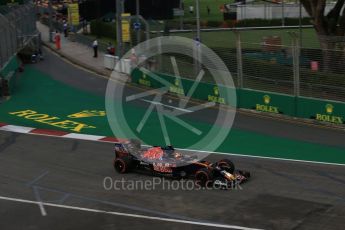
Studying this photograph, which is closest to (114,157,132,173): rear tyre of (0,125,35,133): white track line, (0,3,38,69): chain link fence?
(0,125,35,133): white track line

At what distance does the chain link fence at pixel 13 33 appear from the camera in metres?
34.5

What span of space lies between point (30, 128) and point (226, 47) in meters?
10.6

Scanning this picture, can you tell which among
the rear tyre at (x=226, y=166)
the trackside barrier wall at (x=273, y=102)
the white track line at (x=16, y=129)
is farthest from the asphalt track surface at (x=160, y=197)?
the trackside barrier wall at (x=273, y=102)

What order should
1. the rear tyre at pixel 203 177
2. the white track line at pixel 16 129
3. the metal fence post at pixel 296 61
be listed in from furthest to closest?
the metal fence post at pixel 296 61 < the white track line at pixel 16 129 < the rear tyre at pixel 203 177

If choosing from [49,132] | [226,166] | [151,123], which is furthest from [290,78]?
[226,166]

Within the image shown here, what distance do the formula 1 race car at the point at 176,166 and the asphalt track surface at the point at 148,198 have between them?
0.27 metres

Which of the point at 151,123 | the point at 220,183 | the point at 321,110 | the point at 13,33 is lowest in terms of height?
the point at 151,123

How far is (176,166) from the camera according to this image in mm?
15273

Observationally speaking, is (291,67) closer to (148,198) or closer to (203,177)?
(203,177)

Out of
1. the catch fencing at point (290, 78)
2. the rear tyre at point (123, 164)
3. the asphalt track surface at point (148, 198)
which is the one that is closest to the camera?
the asphalt track surface at point (148, 198)

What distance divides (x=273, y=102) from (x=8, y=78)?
1551cm

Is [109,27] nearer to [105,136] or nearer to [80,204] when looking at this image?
[105,136]

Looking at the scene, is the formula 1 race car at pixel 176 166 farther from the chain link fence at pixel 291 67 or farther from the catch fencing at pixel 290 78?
the chain link fence at pixel 291 67

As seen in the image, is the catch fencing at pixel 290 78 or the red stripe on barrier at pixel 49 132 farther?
the catch fencing at pixel 290 78
